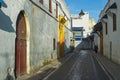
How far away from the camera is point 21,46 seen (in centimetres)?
1744

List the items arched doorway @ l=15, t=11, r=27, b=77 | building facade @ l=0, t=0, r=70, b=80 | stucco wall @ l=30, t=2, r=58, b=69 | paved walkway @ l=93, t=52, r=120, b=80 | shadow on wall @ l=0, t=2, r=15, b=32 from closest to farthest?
shadow on wall @ l=0, t=2, r=15, b=32
building facade @ l=0, t=0, r=70, b=80
arched doorway @ l=15, t=11, r=27, b=77
paved walkway @ l=93, t=52, r=120, b=80
stucco wall @ l=30, t=2, r=58, b=69

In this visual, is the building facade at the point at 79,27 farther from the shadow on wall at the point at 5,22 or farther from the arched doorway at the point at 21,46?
the shadow on wall at the point at 5,22

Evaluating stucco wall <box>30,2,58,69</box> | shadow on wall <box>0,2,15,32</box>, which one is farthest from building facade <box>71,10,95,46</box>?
shadow on wall <box>0,2,15,32</box>

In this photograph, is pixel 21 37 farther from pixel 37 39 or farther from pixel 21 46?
pixel 37 39

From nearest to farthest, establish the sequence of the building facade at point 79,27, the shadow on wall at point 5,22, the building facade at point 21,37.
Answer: the shadow on wall at point 5,22 < the building facade at point 21,37 < the building facade at point 79,27

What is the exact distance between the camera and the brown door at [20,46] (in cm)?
1640

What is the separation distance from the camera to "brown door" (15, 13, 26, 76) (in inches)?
646

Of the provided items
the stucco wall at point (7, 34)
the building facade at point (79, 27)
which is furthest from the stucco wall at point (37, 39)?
the building facade at point (79, 27)

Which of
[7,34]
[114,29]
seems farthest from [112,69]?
[7,34]

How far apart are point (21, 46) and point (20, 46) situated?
9.3 inches

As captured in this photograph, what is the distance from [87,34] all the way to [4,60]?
8010cm

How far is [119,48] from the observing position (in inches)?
1081

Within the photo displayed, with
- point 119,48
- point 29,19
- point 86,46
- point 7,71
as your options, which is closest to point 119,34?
point 119,48

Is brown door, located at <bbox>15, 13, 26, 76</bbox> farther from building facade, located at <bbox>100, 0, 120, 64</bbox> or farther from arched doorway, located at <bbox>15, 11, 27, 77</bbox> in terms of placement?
building facade, located at <bbox>100, 0, 120, 64</bbox>
